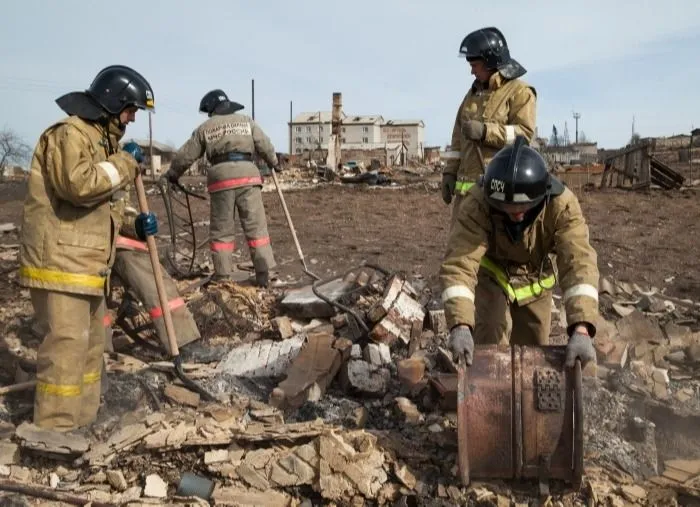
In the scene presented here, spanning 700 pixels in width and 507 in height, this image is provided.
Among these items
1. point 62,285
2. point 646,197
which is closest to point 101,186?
point 62,285

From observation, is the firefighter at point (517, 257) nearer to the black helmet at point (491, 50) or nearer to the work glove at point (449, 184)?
the black helmet at point (491, 50)

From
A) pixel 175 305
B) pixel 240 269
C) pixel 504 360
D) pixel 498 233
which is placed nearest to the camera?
pixel 504 360

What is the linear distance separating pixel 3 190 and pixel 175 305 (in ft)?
54.0

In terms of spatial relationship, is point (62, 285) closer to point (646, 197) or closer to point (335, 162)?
point (646, 197)

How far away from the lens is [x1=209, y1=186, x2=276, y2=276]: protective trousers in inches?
260

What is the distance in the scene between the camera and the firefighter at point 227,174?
6562 mm

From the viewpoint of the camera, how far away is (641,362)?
15.6ft

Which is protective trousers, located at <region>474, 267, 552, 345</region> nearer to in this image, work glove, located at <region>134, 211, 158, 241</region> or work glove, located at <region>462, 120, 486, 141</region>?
work glove, located at <region>462, 120, 486, 141</region>

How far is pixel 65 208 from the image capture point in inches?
145

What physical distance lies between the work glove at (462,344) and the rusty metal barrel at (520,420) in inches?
3.0

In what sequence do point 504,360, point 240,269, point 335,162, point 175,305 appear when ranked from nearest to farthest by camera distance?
point 504,360, point 175,305, point 240,269, point 335,162

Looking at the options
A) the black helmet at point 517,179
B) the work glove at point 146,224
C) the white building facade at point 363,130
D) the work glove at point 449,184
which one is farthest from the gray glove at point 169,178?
the white building facade at point 363,130

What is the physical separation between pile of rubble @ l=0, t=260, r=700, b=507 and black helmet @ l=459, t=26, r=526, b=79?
194 cm

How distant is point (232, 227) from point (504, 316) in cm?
362
